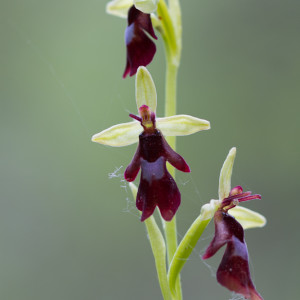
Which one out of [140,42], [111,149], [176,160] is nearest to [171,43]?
[140,42]

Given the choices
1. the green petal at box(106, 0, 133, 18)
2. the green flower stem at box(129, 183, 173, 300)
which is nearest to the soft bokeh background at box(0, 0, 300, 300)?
the green petal at box(106, 0, 133, 18)

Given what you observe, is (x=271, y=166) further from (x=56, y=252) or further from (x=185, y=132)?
(x=185, y=132)

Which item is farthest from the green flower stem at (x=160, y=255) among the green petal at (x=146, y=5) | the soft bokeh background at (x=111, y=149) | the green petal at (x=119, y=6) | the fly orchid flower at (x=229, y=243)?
the soft bokeh background at (x=111, y=149)

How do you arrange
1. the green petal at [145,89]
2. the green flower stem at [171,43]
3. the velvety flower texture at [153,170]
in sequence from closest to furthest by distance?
1. the velvety flower texture at [153,170]
2. the green petal at [145,89]
3. the green flower stem at [171,43]

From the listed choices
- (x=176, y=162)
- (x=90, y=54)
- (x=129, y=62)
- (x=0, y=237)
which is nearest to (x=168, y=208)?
(x=176, y=162)

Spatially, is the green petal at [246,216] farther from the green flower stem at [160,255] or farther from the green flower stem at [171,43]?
the green flower stem at [171,43]

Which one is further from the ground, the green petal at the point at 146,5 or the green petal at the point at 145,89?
the green petal at the point at 146,5
